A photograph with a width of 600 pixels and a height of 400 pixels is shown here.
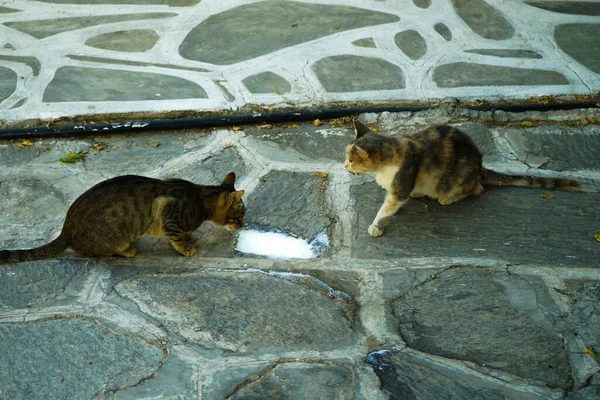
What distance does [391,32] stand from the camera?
21.9 ft

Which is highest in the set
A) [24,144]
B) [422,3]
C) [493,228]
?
[422,3]

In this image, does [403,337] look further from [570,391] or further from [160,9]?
[160,9]

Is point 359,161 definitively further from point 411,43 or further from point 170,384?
point 411,43

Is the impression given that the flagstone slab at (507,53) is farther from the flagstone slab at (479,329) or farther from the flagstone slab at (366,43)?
the flagstone slab at (479,329)

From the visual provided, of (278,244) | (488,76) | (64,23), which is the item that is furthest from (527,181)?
(64,23)

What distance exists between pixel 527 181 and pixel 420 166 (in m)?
0.91

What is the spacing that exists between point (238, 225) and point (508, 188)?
209 centimetres

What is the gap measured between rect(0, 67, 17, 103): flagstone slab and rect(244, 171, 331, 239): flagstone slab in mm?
2750

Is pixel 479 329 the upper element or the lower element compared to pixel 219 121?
lower

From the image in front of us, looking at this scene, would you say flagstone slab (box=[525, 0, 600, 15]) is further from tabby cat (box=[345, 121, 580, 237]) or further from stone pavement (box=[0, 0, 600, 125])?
tabby cat (box=[345, 121, 580, 237])

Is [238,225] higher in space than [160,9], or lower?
lower

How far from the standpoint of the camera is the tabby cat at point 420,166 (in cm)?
434

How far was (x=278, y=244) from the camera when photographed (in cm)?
429

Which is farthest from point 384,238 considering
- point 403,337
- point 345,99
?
point 345,99
